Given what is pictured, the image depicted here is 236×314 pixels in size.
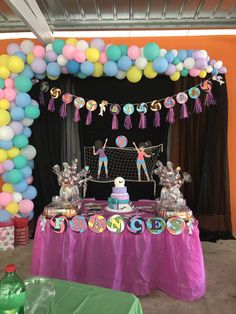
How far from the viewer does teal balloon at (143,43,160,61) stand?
315 centimetres

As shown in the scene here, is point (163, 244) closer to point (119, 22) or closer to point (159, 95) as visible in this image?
point (159, 95)

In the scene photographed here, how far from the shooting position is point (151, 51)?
10.4ft

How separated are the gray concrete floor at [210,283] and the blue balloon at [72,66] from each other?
1.90 m

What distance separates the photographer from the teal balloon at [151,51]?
3.15 m

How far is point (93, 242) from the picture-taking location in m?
2.39

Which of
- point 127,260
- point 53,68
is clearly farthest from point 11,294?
point 53,68

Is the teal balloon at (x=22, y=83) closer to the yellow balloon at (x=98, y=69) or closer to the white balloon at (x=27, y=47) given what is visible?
the white balloon at (x=27, y=47)

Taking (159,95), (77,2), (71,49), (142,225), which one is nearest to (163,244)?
(142,225)

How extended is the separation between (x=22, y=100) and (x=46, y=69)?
0.40 m

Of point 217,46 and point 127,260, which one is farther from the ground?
point 217,46

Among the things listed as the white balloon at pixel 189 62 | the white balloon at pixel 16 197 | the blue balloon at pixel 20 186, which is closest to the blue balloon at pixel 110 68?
the white balloon at pixel 189 62

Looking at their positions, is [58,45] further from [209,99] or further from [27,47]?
[209,99]

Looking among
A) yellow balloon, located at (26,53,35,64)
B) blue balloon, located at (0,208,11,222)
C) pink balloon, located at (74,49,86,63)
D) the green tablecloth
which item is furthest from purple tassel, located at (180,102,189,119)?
the green tablecloth

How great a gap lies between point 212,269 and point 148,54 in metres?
2.13
